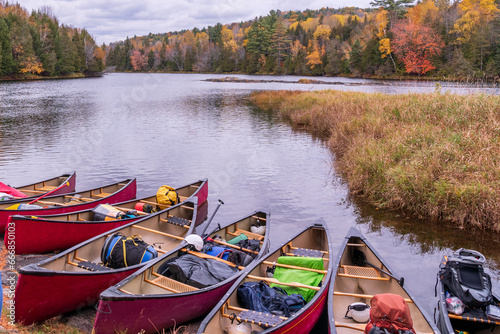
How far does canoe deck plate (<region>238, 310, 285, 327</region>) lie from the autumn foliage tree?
196ft

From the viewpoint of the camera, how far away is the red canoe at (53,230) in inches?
356

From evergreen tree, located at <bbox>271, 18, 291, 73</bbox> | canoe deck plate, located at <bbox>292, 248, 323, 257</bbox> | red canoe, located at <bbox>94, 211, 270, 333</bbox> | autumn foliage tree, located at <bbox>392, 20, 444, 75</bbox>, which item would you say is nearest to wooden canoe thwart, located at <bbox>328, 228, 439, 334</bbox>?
canoe deck plate, located at <bbox>292, 248, 323, 257</bbox>

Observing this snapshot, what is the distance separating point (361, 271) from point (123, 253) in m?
5.15

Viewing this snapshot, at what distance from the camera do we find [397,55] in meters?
71.2

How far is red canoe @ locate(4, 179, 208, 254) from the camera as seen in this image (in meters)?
9.03

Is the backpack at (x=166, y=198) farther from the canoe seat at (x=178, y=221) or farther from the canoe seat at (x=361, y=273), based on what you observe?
the canoe seat at (x=361, y=273)

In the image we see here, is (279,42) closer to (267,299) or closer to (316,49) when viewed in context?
(316,49)

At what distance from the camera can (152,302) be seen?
21.1 feet

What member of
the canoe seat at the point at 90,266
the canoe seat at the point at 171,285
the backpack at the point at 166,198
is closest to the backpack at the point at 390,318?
the canoe seat at the point at 171,285

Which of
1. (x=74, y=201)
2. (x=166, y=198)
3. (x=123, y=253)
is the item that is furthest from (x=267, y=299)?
(x=74, y=201)

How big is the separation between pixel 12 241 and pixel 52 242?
862mm

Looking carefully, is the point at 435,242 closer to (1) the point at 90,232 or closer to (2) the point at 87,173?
(1) the point at 90,232

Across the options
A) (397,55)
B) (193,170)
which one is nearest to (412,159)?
(193,170)

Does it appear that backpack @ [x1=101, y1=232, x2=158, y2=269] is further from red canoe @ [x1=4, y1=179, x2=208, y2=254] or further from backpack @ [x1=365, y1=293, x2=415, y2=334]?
backpack @ [x1=365, y1=293, x2=415, y2=334]
